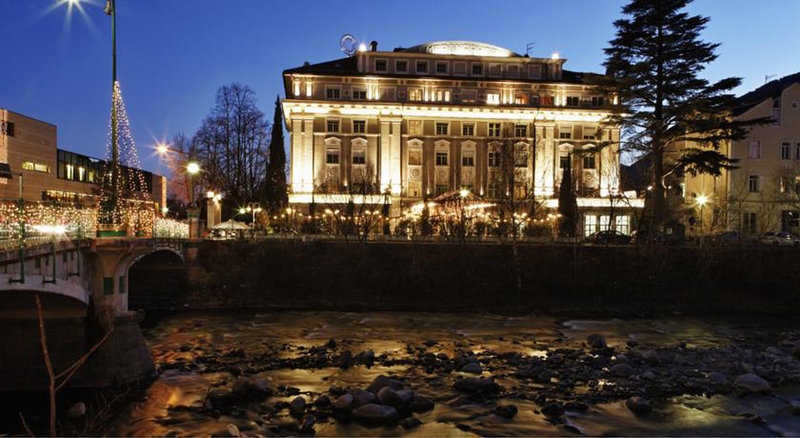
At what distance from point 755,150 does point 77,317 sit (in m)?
61.9

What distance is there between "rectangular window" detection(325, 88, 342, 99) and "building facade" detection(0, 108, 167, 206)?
25.3 metres

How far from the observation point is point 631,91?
47.5 meters

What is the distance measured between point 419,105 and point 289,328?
40.9m

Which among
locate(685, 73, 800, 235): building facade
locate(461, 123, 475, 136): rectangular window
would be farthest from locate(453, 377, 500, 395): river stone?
locate(461, 123, 475, 136): rectangular window

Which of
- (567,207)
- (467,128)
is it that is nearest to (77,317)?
(567,207)

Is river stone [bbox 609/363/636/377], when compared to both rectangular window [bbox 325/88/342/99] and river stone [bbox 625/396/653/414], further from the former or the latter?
rectangular window [bbox 325/88/342/99]

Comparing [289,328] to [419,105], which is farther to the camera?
[419,105]

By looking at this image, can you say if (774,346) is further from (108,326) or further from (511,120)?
(511,120)

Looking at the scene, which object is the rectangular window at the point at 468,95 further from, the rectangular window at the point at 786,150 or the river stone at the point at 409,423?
the river stone at the point at 409,423

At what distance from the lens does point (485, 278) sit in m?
42.8

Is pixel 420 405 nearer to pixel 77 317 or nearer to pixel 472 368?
pixel 472 368

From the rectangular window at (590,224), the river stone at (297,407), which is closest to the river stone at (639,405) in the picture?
the river stone at (297,407)

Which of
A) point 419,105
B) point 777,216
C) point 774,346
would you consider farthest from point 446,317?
point 777,216

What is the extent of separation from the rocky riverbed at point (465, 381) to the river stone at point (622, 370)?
68mm
